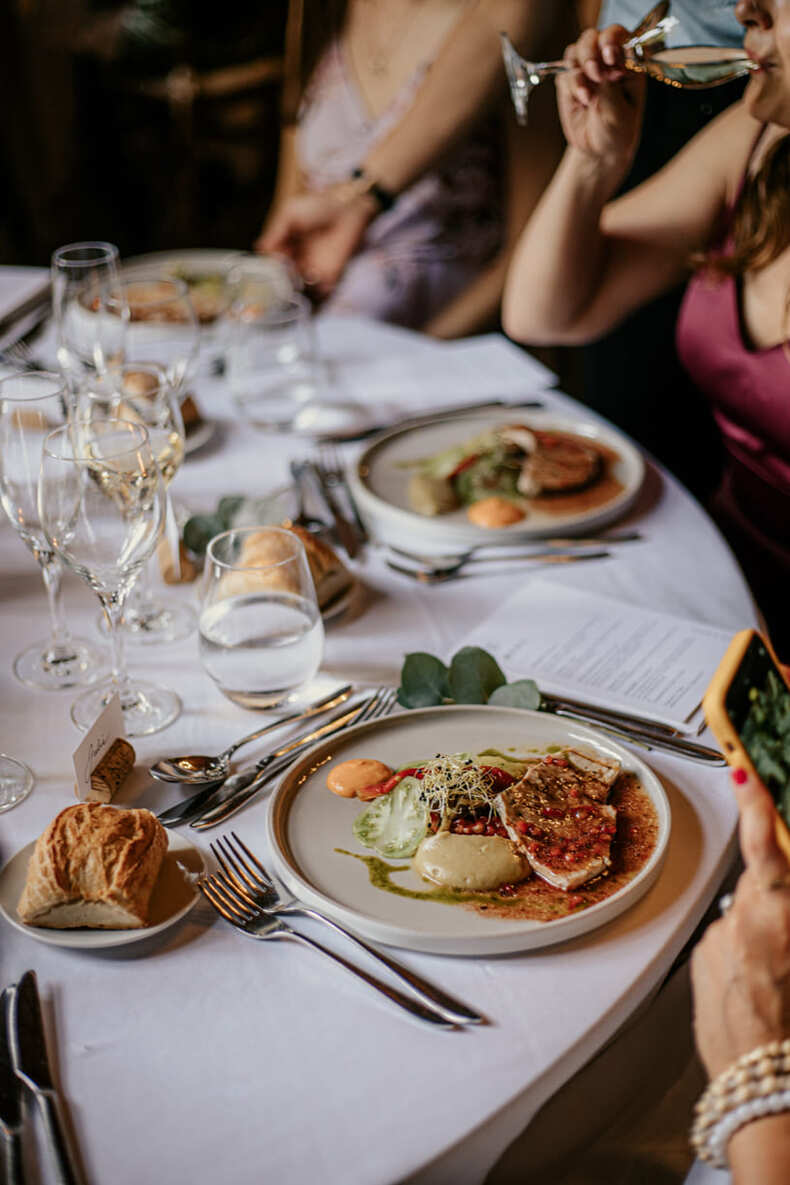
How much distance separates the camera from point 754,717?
0.69m

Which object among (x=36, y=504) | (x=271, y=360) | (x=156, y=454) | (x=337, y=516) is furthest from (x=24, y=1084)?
(x=271, y=360)

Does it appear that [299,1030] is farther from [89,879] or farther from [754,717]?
[754,717]

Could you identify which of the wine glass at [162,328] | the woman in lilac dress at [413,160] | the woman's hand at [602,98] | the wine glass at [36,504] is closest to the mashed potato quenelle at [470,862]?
the wine glass at [36,504]

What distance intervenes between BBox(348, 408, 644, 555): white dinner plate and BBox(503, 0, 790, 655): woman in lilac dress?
26 centimetres

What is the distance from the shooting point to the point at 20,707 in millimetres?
1149

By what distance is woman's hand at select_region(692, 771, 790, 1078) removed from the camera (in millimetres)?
711

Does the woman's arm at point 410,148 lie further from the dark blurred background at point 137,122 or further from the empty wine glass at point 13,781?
the dark blurred background at point 137,122

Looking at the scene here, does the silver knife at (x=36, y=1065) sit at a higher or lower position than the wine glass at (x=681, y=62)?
lower

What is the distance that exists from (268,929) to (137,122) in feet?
16.6

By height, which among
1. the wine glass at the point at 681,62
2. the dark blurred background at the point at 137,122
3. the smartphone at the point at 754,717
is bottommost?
the dark blurred background at the point at 137,122

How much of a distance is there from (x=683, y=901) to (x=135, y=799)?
48 centimetres

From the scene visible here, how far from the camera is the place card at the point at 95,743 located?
37.2 inches

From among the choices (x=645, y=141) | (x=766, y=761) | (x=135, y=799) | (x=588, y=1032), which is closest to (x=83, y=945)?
(x=135, y=799)

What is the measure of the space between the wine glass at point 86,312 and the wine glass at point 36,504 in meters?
0.31
